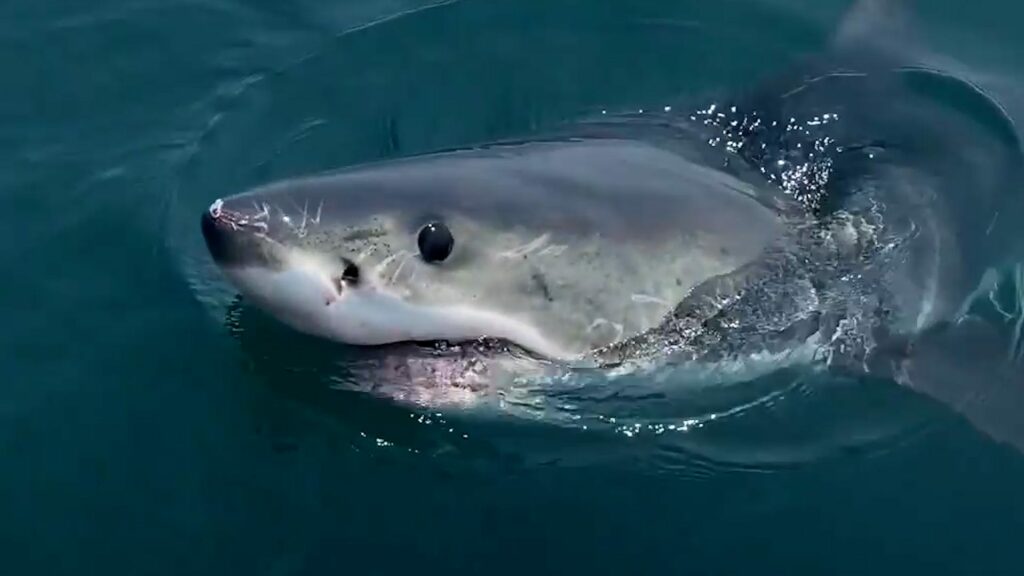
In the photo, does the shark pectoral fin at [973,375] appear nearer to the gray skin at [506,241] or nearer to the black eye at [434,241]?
the gray skin at [506,241]

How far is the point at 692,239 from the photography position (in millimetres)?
4434

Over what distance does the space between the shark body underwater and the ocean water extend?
0.26 meters

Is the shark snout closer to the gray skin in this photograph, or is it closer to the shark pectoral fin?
the gray skin

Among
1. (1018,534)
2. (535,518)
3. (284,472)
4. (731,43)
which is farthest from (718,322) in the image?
(731,43)

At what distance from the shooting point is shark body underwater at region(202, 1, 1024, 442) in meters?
3.86

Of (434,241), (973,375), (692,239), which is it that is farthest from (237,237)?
(973,375)

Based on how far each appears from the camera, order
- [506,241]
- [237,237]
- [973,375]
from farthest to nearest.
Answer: [973,375], [506,241], [237,237]

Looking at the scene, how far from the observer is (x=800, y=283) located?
4.85 m

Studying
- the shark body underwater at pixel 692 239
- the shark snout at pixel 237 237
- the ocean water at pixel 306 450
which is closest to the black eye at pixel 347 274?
the shark body underwater at pixel 692 239

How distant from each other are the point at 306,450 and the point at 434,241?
3.15 feet

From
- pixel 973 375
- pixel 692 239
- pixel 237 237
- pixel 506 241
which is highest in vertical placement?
pixel 692 239

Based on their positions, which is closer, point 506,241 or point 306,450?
point 506,241

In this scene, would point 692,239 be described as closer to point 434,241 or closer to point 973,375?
point 434,241

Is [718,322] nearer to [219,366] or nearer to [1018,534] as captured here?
[1018,534]
